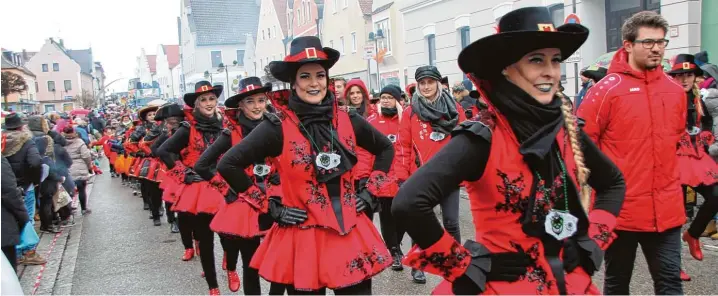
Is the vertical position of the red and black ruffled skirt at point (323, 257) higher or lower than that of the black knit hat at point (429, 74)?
lower

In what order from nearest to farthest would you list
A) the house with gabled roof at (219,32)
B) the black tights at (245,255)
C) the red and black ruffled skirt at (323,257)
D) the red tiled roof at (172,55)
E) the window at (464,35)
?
1. the red and black ruffled skirt at (323,257)
2. the black tights at (245,255)
3. the window at (464,35)
4. the house with gabled roof at (219,32)
5. the red tiled roof at (172,55)

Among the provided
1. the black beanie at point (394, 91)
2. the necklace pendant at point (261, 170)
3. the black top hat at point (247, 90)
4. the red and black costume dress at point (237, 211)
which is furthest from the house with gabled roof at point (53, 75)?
the necklace pendant at point (261, 170)

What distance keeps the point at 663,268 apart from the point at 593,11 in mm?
12392

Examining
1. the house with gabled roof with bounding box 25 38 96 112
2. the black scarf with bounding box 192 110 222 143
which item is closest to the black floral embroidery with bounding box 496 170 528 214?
the black scarf with bounding box 192 110 222 143

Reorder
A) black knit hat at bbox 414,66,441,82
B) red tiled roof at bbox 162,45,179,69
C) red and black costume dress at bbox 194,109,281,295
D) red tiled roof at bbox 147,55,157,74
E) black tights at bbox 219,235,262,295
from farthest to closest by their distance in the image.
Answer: red tiled roof at bbox 147,55,157,74 → red tiled roof at bbox 162,45,179,69 → black knit hat at bbox 414,66,441,82 → red and black costume dress at bbox 194,109,281,295 → black tights at bbox 219,235,262,295

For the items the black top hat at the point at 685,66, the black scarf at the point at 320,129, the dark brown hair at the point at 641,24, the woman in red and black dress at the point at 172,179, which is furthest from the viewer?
the woman in red and black dress at the point at 172,179

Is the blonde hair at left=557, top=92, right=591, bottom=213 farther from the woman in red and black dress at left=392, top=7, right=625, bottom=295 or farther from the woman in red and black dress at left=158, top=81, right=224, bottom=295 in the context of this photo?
the woman in red and black dress at left=158, top=81, right=224, bottom=295

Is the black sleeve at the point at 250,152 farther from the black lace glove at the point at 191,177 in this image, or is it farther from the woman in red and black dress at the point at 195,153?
the black lace glove at the point at 191,177

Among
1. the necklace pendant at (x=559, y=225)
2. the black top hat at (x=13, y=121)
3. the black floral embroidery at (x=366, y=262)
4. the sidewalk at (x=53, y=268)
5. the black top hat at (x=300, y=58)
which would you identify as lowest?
the sidewalk at (x=53, y=268)

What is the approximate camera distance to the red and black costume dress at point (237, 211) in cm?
546

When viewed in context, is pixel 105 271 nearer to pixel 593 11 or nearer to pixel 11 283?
pixel 11 283

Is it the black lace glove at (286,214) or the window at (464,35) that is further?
the window at (464,35)

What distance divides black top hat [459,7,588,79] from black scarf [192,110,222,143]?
Result: 4839 mm

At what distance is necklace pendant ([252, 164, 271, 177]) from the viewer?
5642 millimetres
